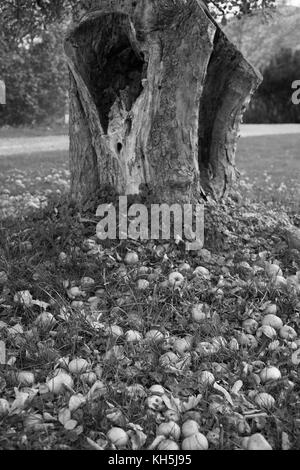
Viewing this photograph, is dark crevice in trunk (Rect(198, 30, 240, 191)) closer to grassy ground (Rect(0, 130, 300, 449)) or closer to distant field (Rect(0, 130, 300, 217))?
grassy ground (Rect(0, 130, 300, 449))

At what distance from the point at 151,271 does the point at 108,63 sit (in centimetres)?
203

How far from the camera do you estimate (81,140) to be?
15.7ft

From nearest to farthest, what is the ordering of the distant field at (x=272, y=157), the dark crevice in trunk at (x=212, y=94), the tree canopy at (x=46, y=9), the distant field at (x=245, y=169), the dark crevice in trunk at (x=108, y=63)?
1. the dark crevice in trunk at (x=108, y=63)
2. the dark crevice in trunk at (x=212, y=94)
3. the tree canopy at (x=46, y=9)
4. the distant field at (x=245, y=169)
5. the distant field at (x=272, y=157)

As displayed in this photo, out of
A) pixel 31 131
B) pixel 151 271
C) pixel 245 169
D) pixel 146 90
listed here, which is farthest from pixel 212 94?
pixel 31 131

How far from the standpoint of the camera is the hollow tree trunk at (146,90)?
419cm

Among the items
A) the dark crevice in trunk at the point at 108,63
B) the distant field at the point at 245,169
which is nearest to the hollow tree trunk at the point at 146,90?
the dark crevice in trunk at the point at 108,63

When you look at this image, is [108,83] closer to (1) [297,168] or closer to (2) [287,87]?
(1) [297,168]

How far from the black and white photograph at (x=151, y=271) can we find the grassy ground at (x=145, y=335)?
11 mm

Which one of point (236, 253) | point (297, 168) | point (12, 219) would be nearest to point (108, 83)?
point (12, 219)

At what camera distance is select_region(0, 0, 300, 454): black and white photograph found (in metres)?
2.54

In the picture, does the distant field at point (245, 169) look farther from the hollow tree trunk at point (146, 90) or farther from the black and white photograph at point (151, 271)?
the hollow tree trunk at point (146, 90)

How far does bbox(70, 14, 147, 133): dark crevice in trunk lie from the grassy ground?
108 cm

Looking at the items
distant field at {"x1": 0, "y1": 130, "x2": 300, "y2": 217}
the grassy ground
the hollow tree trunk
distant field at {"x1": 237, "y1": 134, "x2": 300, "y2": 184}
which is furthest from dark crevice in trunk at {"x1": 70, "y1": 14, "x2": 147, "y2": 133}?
distant field at {"x1": 237, "y1": 134, "x2": 300, "y2": 184}

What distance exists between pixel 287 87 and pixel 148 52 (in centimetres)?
1996
